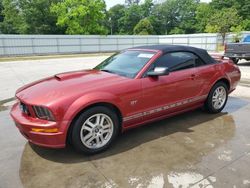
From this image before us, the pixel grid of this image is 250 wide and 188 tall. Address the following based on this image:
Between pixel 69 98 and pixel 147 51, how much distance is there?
5.77 ft

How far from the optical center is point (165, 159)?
10.9 feet

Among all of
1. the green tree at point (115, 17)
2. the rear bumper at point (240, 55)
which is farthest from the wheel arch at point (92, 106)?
the green tree at point (115, 17)

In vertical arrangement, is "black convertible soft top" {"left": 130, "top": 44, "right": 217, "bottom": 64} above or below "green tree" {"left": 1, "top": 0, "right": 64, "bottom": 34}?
below

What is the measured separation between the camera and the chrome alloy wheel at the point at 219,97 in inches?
196

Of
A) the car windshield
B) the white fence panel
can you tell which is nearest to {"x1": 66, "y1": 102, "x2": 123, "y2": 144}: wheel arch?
the car windshield

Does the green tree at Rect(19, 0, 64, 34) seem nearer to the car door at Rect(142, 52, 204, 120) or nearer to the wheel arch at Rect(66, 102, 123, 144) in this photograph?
the car door at Rect(142, 52, 204, 120)

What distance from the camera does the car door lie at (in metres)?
3.83

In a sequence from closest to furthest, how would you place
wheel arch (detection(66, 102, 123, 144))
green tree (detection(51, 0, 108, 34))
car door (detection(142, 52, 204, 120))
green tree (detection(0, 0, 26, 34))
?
wheel arch (detection(66, 102, 123, 144)) → car door (detection(142, 52, 204, 120)) → green tree (detection(51, 0, 108, 34)) → green tree (detection(0, 0, 26, 34))

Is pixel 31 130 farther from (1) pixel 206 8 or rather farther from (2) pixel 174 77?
(1) pixel 206 8

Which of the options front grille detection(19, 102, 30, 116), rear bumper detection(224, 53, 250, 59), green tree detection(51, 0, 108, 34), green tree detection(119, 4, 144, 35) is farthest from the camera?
green tree detection(119, 4, 144, 35)

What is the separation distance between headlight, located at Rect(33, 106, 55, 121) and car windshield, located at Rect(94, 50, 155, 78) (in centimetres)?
134

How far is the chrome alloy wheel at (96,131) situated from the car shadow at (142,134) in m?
0.17

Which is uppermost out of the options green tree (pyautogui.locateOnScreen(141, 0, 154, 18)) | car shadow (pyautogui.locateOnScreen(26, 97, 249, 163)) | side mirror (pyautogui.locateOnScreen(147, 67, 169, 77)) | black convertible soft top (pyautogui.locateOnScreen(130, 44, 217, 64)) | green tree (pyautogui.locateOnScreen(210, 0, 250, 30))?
green tree (pyautogui.locateOnScreen(141, 0, 154, 18))

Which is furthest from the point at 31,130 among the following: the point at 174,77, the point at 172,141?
the point at 174,77
